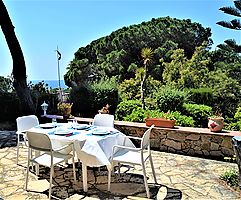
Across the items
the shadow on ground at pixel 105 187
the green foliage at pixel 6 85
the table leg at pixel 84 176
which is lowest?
the shadow on ground at pixel 105 187

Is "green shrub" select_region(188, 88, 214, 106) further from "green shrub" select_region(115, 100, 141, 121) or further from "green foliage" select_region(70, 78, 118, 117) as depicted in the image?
"green foliage" select_region(70, 78, 118, 117)

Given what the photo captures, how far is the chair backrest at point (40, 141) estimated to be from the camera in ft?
11.1

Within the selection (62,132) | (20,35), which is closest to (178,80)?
(20,35)

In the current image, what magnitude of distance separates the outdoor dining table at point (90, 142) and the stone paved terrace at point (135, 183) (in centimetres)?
34

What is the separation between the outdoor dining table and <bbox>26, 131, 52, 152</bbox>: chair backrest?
0.32 metres

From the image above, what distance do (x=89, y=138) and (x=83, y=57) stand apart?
1881cm

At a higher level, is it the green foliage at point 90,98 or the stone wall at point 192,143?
the green foliage at point 90,98

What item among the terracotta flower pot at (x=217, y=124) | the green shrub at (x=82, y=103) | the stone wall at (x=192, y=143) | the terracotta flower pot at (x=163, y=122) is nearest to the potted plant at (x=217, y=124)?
the terracotta flower pot at (x=217, y=124)

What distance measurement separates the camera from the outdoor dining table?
11.6 ft

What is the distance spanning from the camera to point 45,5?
801 centimetres

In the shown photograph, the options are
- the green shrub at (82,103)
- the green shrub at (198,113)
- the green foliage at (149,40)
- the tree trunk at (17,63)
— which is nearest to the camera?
the green shrub at (198,113)

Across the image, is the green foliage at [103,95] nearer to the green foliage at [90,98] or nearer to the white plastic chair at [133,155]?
the green foliage at [90,98]

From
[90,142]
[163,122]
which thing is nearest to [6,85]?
[163,122]

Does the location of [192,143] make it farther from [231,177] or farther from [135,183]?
[135,183]
